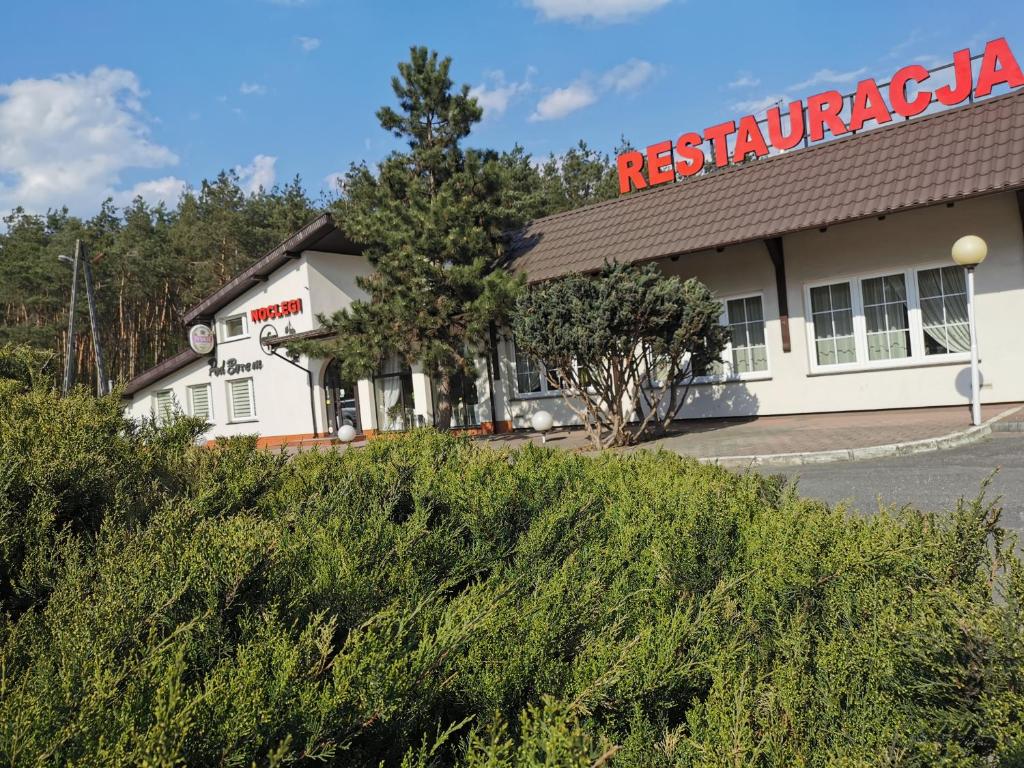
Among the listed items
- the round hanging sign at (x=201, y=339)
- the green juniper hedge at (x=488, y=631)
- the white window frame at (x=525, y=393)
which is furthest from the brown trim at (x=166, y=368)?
the green juniper hedge at (x=488, y=631)

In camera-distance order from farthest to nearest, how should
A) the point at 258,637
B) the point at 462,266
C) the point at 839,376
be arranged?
the point at 462,266, the point at 839,376, the point at 258,637

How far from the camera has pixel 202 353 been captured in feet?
83.5

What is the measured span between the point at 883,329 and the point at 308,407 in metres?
17.2

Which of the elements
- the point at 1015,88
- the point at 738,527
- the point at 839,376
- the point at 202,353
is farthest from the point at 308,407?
the point at 738,527

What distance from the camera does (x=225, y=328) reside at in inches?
1013

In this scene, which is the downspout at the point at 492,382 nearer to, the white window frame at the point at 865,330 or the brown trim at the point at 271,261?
the brown trim at the point at 271,261

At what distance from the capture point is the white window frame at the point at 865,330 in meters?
13.2

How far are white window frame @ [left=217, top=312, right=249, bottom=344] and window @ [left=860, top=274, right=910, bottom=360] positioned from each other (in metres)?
19.9

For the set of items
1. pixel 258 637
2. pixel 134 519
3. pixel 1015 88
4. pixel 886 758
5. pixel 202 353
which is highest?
pixel 1015 88

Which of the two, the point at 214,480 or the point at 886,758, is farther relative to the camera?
the point at 214,480

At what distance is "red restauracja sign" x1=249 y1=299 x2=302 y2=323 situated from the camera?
75.9 feet

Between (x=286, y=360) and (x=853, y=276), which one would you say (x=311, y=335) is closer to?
(x=286, y=360)

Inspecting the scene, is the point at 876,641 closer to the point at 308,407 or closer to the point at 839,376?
the point at 839,376

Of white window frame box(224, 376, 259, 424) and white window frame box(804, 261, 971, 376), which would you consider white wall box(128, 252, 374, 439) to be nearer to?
white window frame box(224, 376, 259, 424)
